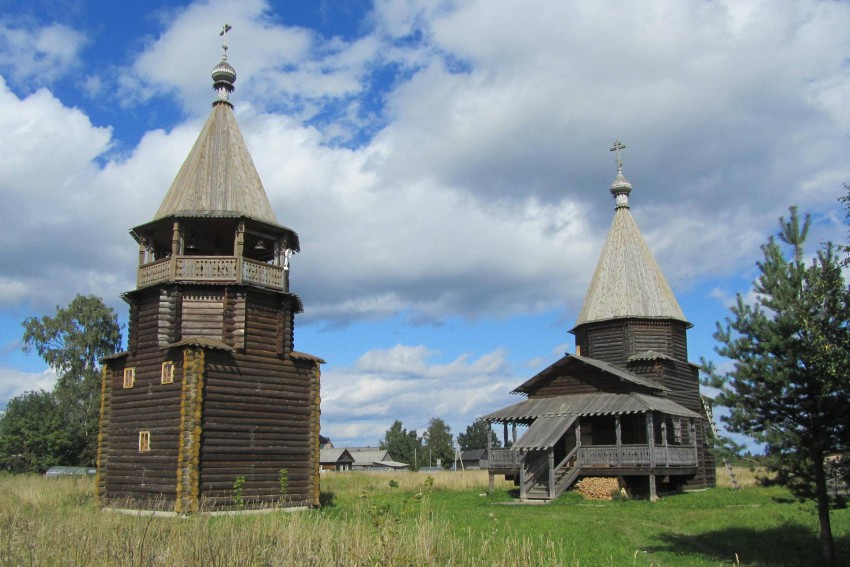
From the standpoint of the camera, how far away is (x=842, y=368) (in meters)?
10.9

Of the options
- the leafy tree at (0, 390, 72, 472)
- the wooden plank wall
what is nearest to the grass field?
the wooden plank wall

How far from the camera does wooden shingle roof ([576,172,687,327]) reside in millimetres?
32438

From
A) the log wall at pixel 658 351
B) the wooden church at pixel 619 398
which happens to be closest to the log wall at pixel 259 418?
the wooden church at pixel 619 398

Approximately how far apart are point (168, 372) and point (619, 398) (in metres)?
16.2

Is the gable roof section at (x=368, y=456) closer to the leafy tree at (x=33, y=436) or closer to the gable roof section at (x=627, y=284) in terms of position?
the leafy tree at (x=33, y=436)

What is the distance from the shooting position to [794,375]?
12.4m

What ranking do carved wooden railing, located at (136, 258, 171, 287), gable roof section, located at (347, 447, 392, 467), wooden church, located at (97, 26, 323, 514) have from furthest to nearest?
gable roof section, located at (347, 447, 392, 467) < carved wooden railing, located at (136, 258, 171, 287) < wooden church, located at (97, 26, 323, 514)

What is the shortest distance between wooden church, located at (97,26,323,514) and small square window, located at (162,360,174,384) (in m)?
0.04

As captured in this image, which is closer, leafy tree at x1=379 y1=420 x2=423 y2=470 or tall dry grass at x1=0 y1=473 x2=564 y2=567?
tall dry grass at x1=0 y1=473 x2=564 y2=567

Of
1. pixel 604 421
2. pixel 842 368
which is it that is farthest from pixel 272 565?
pixel 604 421

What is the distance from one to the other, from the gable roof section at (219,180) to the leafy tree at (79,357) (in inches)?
1176

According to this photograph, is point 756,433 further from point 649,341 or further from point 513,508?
point 649,341

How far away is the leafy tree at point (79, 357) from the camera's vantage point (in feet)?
160

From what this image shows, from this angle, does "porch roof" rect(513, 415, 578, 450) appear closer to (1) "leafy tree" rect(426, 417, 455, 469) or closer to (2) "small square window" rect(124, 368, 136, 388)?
(2) "small square window" rect(124, 368, 136, 388)
